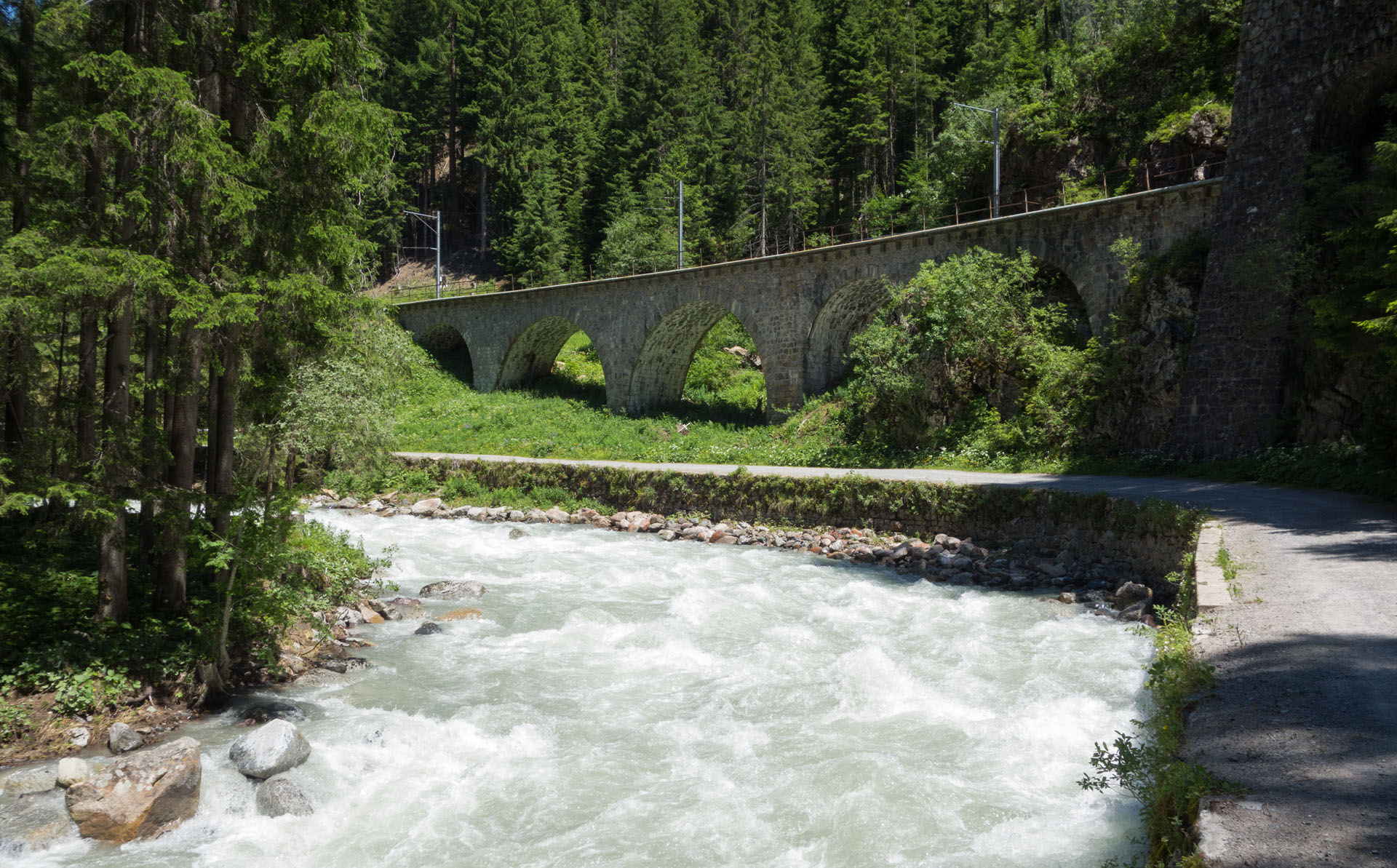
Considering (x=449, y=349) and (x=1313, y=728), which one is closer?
(x=1313, y=728)

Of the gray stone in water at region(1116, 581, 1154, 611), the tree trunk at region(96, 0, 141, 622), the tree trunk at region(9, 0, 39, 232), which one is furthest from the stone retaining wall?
the tree trunk at region(9, 0, 39, 232)

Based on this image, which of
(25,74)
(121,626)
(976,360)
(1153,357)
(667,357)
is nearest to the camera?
(121,626)

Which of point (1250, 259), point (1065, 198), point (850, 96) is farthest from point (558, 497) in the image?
point (850, 96)

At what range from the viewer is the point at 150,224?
702 cm

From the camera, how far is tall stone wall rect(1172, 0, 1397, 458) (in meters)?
13.7

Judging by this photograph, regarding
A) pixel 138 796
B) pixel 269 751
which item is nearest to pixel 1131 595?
pixel 269 751

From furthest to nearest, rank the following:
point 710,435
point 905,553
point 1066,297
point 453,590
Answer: point 710,435, point 1066,297, point 905,553, point 453,590

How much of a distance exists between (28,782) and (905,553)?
11297mm

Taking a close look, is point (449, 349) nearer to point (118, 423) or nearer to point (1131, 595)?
point (118, 423)

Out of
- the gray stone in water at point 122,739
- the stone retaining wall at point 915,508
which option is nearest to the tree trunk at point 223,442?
the gray stone in water at point 122,739

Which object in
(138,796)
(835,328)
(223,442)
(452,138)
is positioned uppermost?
(452,138)

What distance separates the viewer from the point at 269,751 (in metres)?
5.97

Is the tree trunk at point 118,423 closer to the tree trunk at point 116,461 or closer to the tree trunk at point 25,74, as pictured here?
the tree trunk at point 116,461

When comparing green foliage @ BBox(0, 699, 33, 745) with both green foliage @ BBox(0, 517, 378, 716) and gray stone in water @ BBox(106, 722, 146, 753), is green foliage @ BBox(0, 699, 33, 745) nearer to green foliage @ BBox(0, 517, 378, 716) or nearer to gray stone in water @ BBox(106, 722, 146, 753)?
green foliage @ BBox(0, 517, 378, 716)
